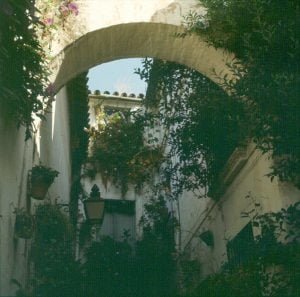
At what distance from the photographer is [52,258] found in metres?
6.21

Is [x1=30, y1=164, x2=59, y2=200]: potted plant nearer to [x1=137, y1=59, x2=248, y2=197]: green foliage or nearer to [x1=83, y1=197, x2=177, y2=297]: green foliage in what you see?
[x1=83, y1=197, x2=177, y2=297]: green foliage

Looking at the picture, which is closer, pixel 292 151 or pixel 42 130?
pixel 292 151

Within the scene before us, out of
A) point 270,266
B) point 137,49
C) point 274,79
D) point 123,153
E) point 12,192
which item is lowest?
point 270,266

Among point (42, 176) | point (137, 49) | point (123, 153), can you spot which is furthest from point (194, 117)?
point (123, 153)

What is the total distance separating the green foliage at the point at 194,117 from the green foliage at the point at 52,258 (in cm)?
200

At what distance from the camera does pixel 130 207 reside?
1316 cm

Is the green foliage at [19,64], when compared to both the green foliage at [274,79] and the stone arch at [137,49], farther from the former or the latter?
the green foliage at [274,79]

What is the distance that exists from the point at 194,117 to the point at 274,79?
2.07 meters

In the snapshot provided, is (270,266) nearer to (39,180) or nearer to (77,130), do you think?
(39,180)

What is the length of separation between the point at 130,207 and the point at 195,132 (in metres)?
6.65

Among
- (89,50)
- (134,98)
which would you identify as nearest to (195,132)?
(89,50)

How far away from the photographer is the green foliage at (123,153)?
33.5ft

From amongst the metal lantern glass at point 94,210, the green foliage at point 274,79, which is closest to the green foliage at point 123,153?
the metal lantern glass at point 94,210

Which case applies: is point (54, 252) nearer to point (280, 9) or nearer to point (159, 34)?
point (159, 34)
